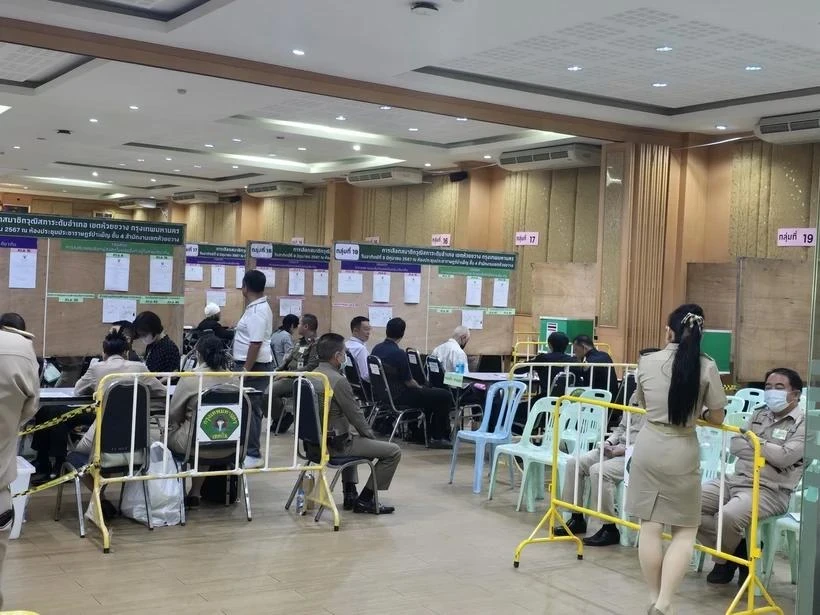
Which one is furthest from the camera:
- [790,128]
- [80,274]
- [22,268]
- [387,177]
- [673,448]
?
[387,177]

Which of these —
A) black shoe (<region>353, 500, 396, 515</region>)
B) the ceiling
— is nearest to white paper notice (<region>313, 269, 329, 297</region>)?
the ceiling

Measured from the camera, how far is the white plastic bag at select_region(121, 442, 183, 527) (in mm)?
5621

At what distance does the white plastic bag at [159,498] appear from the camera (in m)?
5.62

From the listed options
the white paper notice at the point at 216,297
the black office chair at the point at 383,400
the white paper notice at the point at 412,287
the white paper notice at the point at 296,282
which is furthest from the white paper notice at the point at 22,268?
the white paper notice at the point at 216,297

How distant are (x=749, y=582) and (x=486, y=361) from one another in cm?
677

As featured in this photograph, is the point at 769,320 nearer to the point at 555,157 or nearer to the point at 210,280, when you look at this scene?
the point at 555,157

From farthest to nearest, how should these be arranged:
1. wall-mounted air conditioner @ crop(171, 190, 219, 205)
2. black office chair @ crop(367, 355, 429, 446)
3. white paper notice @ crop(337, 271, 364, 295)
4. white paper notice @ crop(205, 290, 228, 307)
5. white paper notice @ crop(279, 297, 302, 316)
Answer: wall-mounted air conditioner @ crop(171, 190, 219, 205), white paper notice @ crop(205, 290, 228, 307), white paper notice @ crop(279, 297, 302, 316), white paper notice @ crop(337, 271, 364, 295), black office chair @ crop(367, 355, 429, 446)

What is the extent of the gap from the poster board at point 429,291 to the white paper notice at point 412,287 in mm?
11

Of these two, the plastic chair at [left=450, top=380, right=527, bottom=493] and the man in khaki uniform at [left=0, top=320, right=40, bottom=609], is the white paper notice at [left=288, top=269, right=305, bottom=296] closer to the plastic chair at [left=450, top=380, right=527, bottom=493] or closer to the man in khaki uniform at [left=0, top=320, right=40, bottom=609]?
the plastic chair at [left=450, top=380, right=527, bottom=493]

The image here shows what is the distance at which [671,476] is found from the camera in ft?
13.2

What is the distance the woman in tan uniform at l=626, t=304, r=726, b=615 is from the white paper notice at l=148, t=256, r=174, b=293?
17.5 feet

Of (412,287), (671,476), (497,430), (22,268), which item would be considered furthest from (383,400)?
(671,476)

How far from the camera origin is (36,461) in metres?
6.71

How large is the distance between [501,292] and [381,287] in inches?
62.7
